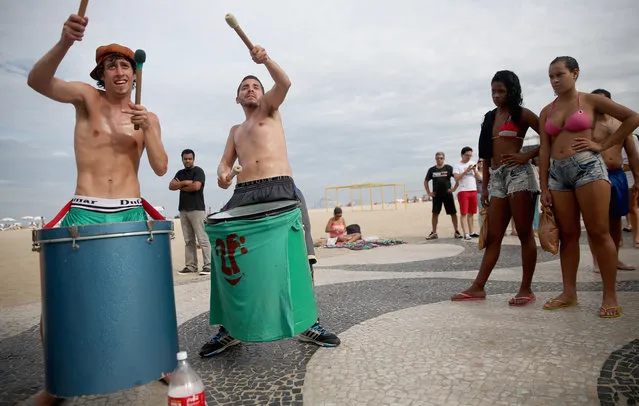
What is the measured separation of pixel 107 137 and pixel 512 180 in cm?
332

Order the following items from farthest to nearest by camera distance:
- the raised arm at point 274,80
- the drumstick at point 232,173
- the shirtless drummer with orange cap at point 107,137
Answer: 1. the raised arm at point 274,80
2. the drumstick at point 232,173
3. the shirtless drummer with orange cap at point 107,137

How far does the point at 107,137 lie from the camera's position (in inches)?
107

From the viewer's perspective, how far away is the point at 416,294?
468 centimetres

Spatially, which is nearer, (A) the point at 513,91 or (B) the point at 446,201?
(A) the point at 513,91

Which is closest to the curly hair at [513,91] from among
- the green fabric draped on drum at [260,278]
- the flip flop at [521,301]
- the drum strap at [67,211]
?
the flip flop at [521,301]

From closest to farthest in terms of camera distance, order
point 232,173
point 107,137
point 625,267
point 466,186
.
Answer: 1. point 107,137
2. point 232,173
3. point 625,267
4. point 466,186

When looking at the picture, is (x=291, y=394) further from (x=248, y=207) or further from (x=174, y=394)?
(x=248, y=207)

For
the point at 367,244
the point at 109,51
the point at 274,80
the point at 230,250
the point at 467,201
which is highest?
the point at 109,51

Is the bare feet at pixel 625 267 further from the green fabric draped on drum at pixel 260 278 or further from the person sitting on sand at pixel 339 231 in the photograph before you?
the person sitting on sand at pixel 339 231

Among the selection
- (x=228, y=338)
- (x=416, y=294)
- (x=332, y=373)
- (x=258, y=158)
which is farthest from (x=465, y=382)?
(x=416, y=294)

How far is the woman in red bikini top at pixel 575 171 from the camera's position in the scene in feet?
11.4

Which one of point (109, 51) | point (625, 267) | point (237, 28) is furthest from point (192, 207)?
point (625, 267)

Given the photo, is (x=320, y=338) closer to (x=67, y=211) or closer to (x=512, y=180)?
(x=67, y=211)

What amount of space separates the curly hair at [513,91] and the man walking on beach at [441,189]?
23.2 ft
